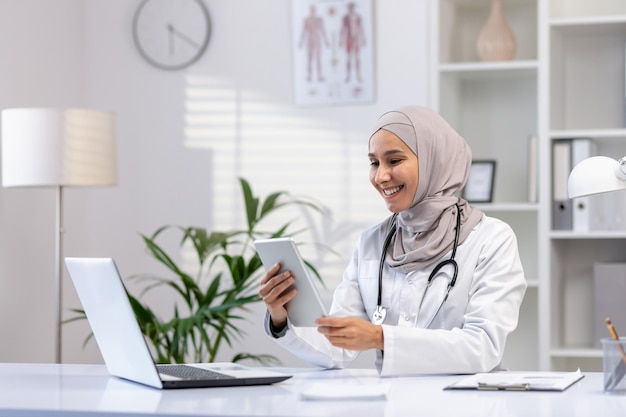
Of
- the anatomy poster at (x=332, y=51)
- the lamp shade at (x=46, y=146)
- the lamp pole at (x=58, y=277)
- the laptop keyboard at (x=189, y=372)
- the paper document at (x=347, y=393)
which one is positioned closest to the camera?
the paper document at (x=347, y=393)

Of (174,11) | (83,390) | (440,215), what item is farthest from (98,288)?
(174,11)

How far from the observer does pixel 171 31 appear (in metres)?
4.41

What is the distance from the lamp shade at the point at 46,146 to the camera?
11.6 feet

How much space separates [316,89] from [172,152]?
730 millimetres

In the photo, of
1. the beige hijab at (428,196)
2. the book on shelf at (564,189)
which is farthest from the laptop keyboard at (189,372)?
the book on shelf at (564,189)

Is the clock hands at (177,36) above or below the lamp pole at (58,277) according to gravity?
above

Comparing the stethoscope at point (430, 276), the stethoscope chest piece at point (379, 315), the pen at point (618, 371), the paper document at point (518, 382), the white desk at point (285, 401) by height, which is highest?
the stethoscope at point (430, 276)

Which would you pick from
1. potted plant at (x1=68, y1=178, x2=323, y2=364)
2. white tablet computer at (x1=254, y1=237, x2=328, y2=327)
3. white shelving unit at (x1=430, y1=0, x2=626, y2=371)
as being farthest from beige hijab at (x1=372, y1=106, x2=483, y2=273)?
white shelving unit at (x1=430, y1=0, x2=626, y2=371)

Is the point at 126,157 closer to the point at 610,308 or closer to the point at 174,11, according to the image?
the point at 174,11

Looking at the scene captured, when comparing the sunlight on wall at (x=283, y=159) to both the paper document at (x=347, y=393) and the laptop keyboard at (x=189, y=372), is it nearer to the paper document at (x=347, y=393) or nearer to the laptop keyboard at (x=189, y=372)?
the laptop keyboard at (x=189, y=372)

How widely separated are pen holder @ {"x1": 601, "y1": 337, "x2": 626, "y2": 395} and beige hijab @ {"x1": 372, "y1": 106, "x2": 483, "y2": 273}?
623mm

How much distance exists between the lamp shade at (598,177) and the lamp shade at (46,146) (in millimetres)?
2131

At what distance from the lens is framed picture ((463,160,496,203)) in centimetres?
397

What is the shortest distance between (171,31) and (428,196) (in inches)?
90.0
